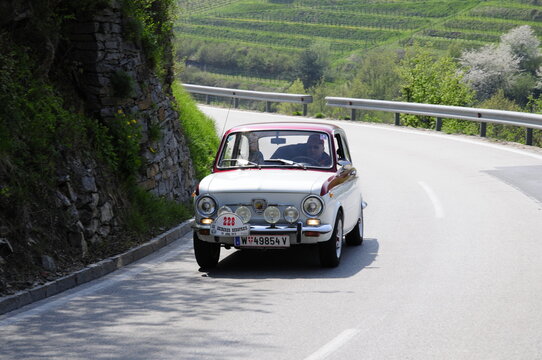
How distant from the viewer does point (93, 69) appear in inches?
506

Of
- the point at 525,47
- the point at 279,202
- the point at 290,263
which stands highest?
the point at 279,202

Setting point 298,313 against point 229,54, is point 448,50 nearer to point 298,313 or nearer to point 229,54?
point 229,54

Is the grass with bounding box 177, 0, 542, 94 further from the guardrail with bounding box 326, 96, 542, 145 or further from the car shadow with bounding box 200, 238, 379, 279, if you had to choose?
the car shadow with bounding box 200, 238, 379, 279

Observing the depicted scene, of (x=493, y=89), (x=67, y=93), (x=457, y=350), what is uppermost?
(x=67, y=93)

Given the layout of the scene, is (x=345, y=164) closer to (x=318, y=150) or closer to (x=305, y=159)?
(x=318, y=150)

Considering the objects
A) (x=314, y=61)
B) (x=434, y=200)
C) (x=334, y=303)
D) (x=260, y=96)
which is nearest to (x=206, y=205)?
(x=334, y=303)

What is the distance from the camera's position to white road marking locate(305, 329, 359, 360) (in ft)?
21.6

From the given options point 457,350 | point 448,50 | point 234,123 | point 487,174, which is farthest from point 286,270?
point 448,50

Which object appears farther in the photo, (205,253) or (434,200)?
(434,200)

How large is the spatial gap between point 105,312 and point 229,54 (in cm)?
13028

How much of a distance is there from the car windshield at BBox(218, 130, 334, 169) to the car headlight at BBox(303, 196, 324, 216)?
3.40ft

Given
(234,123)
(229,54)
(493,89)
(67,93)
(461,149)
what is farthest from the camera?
(229,54)

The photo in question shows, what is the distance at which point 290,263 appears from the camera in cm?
1072

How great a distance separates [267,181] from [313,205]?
25.2 inches
